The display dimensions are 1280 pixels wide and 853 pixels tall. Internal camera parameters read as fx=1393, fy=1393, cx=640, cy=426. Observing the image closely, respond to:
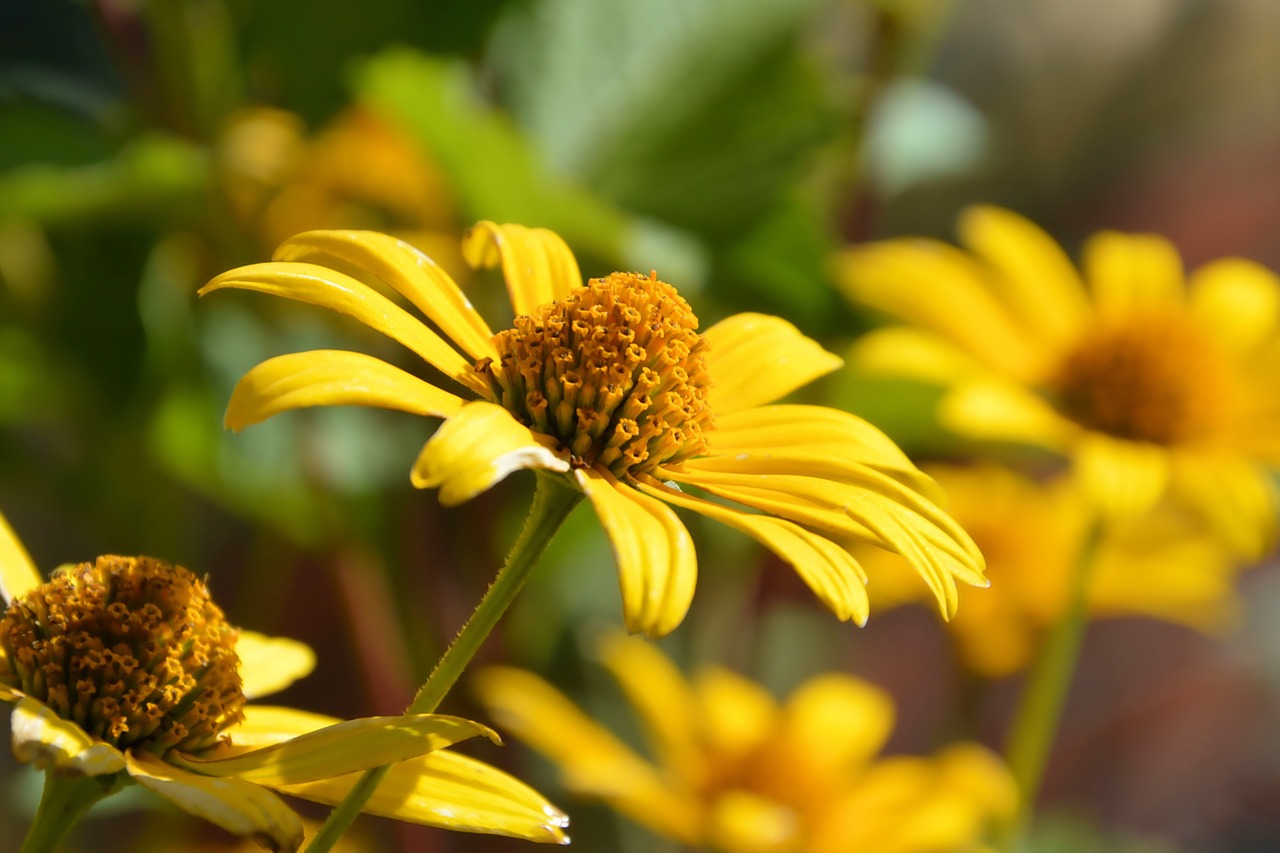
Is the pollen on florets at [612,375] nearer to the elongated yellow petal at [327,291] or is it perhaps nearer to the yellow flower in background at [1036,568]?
the elongated yellow petal at [327,291]

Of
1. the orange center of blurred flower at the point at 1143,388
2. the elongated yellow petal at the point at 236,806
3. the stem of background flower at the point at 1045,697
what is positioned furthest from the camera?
the orange center of blurred flower at the point at 1143,388

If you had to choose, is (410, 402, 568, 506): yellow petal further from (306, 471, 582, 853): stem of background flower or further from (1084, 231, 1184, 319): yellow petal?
(1084, 231, 1184, 319): yellow petal

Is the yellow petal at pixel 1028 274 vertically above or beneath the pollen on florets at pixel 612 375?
above

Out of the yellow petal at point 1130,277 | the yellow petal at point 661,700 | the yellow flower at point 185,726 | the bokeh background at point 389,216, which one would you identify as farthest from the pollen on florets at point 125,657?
the yellow petal at point 1130,277

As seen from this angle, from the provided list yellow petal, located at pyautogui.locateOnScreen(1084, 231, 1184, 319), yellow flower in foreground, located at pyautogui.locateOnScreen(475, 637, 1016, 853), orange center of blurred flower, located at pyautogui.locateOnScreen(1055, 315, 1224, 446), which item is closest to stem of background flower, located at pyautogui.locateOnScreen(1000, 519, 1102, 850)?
yellow flower in foreground, located at pyautogui.locateOnScreen(475, 637, 1016, 853)

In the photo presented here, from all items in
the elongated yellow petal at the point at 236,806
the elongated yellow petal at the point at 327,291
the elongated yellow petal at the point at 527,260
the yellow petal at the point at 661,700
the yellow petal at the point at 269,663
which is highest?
the elongated yellow petal at the point at 527,260

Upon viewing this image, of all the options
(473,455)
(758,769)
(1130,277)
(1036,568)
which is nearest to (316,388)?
(473,455)
